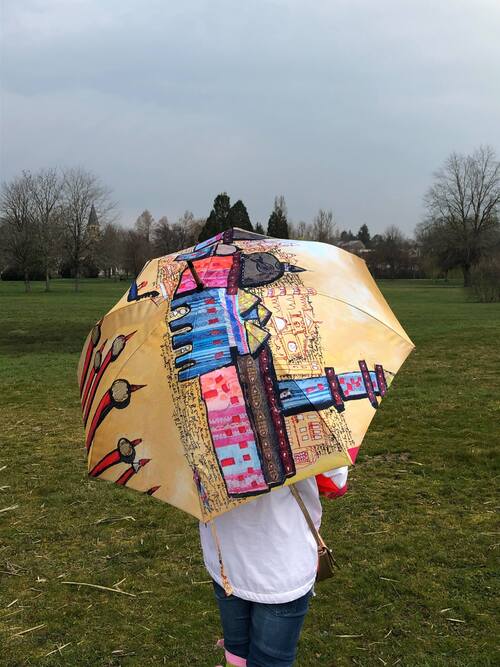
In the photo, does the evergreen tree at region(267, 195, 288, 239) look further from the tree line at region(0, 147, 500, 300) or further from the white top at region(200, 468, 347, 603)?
the white top at region(200, 468, 347, 603)

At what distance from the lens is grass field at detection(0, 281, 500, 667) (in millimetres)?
3166

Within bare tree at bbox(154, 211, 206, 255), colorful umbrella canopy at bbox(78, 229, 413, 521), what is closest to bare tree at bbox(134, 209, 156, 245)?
bare tree at bbox(154, 211, 206, 255)

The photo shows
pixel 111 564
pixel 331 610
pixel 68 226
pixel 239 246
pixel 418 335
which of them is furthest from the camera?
pixel 68 226

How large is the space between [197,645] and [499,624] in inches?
68.7

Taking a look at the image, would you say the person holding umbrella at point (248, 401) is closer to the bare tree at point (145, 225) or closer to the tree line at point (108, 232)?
the tree line at point (108, 232)

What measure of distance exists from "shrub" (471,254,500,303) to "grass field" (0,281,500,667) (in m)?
26.6

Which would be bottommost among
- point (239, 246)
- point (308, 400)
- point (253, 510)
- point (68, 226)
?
point (253, 510)

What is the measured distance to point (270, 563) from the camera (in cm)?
193

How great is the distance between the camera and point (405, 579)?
3.74 meters

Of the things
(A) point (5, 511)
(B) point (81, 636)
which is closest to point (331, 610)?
(B) point (81, 636)

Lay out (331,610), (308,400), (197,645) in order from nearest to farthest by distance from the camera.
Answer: (308,400)
(197,645)
(331,610)

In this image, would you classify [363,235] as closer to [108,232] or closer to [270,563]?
[108,232]

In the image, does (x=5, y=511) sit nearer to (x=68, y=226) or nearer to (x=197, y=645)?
(x=197, y=645)

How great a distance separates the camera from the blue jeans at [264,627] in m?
2.00
